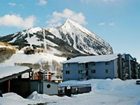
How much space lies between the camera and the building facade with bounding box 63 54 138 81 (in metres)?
86.2

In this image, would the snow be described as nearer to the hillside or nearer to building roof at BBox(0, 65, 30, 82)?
the hillside

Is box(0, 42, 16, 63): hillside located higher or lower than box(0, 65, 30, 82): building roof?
higher

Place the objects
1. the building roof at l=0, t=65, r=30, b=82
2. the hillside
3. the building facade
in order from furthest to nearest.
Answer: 1. the hillside
2. the building facade
3. the building roof at l=0, t=65, r=30, b=82

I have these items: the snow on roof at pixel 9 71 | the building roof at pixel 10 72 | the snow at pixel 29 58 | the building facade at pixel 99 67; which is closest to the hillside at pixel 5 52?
the snow at pixel 29 58

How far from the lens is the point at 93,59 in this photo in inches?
3563

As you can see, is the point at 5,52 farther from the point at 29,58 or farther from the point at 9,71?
the point at 9,71

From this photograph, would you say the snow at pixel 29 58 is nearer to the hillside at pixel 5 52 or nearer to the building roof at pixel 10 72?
the hillside at pixel 5 52

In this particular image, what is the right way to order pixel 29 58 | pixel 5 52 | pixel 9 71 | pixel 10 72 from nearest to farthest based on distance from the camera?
pixel 10 72 → pixel 9 71 → pixel 29 58 → pixel 5 52

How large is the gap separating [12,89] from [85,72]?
45.8 metres

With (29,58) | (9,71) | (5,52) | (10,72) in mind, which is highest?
(5,52)

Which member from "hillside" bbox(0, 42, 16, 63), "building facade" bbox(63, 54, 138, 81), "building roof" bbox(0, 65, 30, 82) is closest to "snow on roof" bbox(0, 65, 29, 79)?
"building roof" bbox(0, 65, 30, 82)

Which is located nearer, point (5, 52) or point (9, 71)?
point (9, 71)

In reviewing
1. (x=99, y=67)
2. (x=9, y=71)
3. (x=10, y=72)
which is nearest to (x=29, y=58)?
(x=99, y=67)

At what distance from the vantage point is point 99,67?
8738cm
